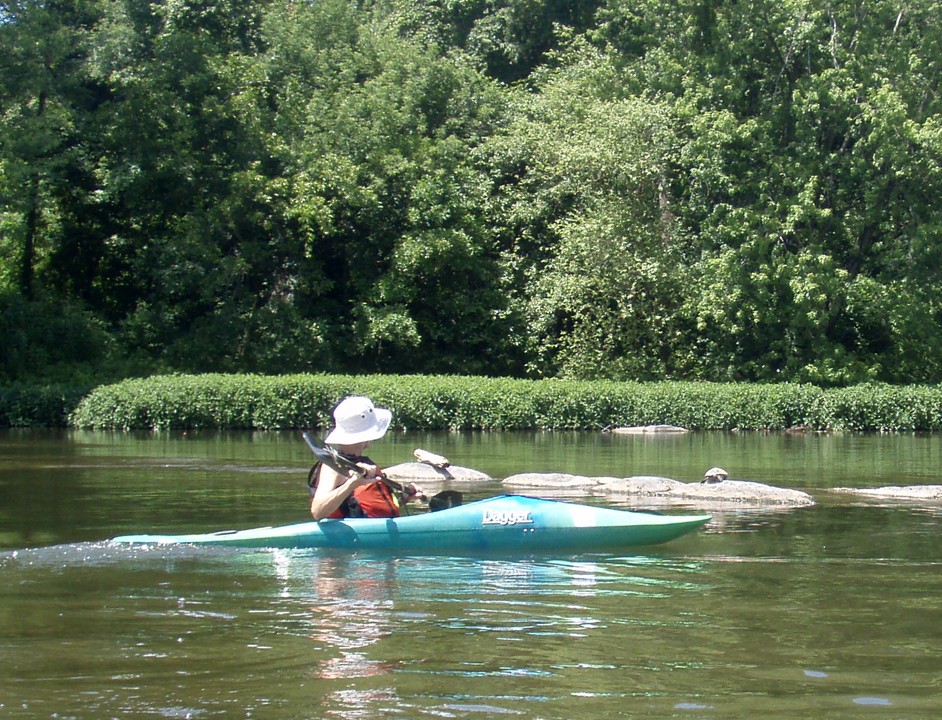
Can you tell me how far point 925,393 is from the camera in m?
28.6

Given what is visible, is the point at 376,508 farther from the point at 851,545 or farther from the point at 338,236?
the point at 338,236

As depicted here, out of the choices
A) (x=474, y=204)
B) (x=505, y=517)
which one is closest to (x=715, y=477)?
(x=505, y=517)

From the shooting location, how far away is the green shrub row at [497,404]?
27797 millimetres

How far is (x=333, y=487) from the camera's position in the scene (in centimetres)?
951

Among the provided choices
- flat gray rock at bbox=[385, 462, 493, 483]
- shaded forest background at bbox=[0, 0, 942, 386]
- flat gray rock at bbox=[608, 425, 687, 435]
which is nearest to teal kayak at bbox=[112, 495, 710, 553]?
flat gray rock at bbox=[385, 462, 493, 483]

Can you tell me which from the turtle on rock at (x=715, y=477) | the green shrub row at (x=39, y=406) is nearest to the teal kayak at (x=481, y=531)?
the turtle on rock at (x=715, y=477)

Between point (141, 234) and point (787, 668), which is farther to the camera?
point (141, 234)

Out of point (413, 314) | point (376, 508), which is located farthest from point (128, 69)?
point (376, 508)

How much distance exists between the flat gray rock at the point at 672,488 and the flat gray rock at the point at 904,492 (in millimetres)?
851

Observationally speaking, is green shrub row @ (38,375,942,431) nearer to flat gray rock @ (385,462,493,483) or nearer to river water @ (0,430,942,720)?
flat gray rock @ (385,462,493,483)

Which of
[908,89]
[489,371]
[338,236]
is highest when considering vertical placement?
[908,89]

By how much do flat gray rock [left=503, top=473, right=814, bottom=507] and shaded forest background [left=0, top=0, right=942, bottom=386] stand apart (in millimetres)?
17373

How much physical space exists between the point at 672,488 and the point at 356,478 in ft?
20.2

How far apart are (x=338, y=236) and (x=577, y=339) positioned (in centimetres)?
781
